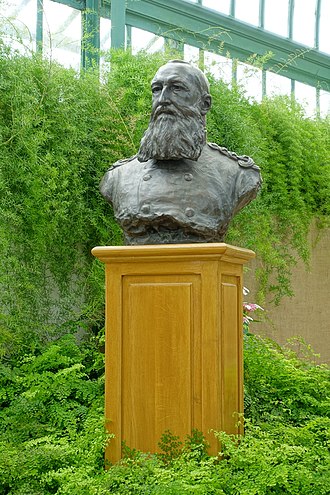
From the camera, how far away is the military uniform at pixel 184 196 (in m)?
3.83

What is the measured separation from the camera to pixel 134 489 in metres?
3.32

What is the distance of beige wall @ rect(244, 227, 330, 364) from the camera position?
7672 millimetres

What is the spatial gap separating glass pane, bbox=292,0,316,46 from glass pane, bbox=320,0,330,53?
15cm

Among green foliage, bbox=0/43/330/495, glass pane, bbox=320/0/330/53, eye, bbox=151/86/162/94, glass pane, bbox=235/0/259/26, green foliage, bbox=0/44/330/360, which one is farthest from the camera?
glass pane, bbox=320/0/330/53

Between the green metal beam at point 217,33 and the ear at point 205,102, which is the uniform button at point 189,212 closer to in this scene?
the ear at point 205,102

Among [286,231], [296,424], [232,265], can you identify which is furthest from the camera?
[286,231]

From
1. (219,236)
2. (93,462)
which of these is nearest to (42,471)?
(93,462)

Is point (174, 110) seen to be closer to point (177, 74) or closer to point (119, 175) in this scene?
point (177, 74)

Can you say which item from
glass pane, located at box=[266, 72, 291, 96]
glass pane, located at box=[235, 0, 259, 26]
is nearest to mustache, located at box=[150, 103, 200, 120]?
glass pane, located at box=[266, 72, 291, 96]

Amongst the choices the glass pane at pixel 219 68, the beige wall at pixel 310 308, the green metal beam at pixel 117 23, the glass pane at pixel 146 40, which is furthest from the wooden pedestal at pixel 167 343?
the glass pane at pixel 146 40

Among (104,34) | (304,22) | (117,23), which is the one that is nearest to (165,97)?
(117,23)

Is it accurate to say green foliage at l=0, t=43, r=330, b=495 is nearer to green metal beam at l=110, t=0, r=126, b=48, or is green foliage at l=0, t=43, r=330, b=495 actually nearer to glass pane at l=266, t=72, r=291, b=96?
glass pane at l=266, t=72, r=291, b=96

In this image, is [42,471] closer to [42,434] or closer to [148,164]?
[42,434]

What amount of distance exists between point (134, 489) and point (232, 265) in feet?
3.78
